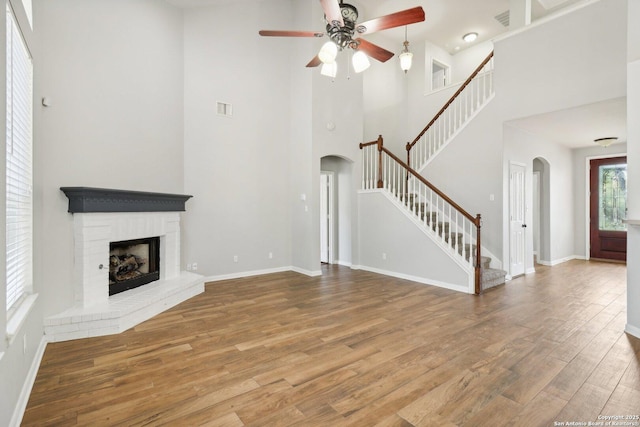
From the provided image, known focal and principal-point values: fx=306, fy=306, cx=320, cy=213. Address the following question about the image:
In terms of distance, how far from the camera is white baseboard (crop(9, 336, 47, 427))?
1829mm

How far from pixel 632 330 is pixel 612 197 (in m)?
6.00

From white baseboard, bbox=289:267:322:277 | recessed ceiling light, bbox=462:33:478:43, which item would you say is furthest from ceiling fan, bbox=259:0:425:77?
→ recessed ceiling light, bbox=462:33:478:43

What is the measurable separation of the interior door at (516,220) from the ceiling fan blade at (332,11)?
14.6 feet

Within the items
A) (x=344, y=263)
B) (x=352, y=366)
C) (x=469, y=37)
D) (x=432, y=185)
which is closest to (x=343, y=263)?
(x=344, y=263)

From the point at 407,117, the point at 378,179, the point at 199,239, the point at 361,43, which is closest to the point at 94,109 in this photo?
the point at 199,239

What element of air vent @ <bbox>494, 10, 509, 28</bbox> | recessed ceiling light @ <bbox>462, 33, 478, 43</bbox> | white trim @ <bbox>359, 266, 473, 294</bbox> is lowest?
white trim @ <bbox>359, 266, 473, 294</bbox>

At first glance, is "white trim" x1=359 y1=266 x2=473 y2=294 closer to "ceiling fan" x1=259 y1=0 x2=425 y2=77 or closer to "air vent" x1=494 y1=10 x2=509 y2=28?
"ceiling fan" x1=259 y1=0 x2=425 y2=77

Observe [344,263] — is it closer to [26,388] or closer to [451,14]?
[26,388]

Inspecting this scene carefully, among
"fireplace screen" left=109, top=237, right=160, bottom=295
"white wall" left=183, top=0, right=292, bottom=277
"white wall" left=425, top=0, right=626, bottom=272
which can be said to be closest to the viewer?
"fireplace screen" left=109, top=237, right=160, bottom=295

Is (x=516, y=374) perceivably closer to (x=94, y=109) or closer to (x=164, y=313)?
(x=164, y=313)

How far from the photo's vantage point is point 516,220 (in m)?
5.80

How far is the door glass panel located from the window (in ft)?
34.4

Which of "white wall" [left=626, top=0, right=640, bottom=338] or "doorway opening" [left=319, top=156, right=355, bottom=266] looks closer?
"white wall" [left=626, top=0, right=640, bottom=338]

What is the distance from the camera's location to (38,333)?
274cm
